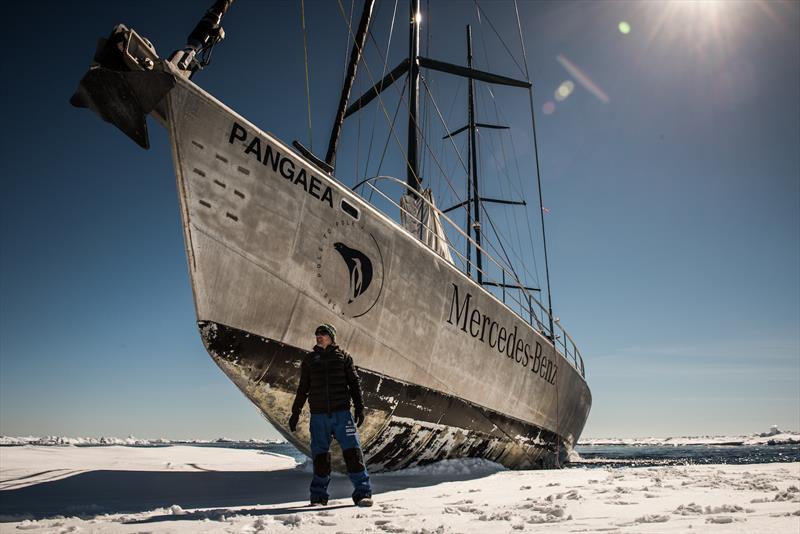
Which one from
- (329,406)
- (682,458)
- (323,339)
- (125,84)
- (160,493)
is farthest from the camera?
(682,458)

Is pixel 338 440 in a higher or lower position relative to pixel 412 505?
higher

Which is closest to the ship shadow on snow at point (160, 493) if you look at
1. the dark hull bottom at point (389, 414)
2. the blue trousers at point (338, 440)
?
the blue trousers at point (338, 440)

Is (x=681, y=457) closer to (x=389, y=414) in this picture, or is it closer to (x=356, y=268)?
(x=389, y=414)

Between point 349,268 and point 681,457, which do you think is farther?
point 681,457

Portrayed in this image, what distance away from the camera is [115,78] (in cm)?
387

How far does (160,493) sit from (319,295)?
2459 millimetres

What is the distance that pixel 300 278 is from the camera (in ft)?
16.0

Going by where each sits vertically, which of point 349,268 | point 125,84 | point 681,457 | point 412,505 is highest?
point 125,84

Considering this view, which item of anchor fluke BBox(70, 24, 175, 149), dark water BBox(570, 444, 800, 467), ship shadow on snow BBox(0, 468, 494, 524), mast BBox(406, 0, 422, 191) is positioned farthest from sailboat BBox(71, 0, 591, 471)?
dark water BBox(570, 444, 800, 467)

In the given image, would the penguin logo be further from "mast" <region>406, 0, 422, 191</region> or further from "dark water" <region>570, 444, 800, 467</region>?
"dark water" <region>570, 444, 800, 467</region>

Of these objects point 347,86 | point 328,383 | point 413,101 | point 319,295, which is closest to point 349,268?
point 319,295

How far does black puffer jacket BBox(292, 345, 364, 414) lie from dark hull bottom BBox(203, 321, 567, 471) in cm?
116

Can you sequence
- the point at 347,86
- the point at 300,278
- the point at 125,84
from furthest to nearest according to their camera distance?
the point at 347,86, the point at 300,278, the point at 125,84

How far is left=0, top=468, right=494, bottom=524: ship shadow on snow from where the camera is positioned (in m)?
3.16
